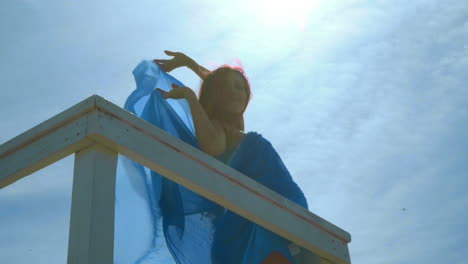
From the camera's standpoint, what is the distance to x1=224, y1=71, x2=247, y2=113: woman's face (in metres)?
3.26

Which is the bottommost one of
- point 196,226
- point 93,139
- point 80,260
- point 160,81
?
point 80,260

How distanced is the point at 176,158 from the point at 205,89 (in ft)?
4.93

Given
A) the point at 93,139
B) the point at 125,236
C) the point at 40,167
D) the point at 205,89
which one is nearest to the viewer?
the point at 93,139

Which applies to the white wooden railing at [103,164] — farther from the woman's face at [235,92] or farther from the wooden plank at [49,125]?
the woman's face at [235,92]

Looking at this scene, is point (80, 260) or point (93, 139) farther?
point (93, 139)

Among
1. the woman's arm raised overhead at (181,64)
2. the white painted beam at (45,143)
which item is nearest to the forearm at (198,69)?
the woman's arm raised overhead at (181,64)

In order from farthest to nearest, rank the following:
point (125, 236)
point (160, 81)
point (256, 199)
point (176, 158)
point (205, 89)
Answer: point (205, 89)
point (160, 81)
point (125, 236)
point (256, 199)
point (176, 158)

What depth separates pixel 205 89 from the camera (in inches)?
130

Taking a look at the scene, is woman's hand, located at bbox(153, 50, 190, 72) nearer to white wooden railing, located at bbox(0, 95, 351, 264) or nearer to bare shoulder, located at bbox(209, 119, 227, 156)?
bare shoulder, located at bbox(209, 119, 227, 156)

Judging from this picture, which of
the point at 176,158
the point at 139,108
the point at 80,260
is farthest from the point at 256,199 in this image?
the point at 139,108

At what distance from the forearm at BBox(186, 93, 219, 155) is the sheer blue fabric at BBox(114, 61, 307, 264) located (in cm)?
10

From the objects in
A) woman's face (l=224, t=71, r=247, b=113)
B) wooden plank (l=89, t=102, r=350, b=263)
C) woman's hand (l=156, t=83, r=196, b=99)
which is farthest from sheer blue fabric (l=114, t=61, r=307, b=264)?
woman's face (l=224, t=71, r=247, b=113)

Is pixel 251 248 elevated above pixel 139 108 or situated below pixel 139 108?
below

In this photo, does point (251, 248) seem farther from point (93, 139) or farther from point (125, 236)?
point (93, 139)
